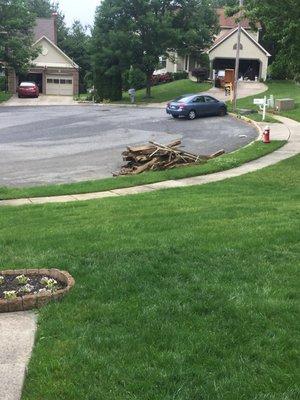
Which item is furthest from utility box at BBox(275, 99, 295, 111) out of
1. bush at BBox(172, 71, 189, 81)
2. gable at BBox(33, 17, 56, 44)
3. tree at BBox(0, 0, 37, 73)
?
gable at BBox(33, 17, 56, 44)

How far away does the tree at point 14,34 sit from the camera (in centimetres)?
5258

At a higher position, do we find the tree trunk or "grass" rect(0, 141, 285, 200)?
the tree trunk

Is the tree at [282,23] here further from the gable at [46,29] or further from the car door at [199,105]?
the gable at [46,29]

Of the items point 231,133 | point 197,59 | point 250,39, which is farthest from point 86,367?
point 250,39

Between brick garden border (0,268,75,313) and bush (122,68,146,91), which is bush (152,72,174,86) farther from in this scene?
brick garden border (0,268,75,313)

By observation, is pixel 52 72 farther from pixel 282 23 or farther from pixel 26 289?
pixel 26 289

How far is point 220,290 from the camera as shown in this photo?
5582mm

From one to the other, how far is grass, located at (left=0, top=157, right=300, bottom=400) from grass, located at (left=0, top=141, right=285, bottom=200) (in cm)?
448

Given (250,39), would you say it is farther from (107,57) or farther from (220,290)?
(220,290)

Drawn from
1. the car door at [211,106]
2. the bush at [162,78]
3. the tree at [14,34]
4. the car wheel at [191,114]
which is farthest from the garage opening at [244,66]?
the car wheel at [191,114]

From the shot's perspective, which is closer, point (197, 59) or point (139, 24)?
point (139, 24)

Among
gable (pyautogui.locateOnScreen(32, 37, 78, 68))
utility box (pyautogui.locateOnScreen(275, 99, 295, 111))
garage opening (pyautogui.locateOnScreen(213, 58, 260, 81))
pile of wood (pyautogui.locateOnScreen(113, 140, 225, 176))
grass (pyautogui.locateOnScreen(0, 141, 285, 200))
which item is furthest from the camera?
garage opening (pyautogui.locateOnScreen(213, 58, 260, 81))

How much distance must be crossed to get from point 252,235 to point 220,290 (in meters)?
2.45

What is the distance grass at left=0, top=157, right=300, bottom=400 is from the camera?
12.9 feet
